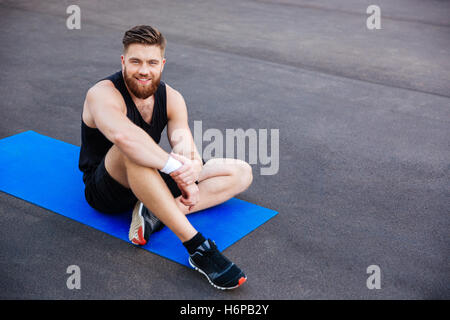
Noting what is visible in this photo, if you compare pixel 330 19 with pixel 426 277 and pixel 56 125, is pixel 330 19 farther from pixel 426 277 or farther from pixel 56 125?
pixel 426 277

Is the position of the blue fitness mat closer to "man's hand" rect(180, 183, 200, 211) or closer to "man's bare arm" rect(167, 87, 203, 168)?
"man's hand" rect(180, 183, 200, 211)

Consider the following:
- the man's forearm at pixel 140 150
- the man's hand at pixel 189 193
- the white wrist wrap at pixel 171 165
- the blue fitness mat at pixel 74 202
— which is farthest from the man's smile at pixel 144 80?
the blue fitness mat at pixel 74 202

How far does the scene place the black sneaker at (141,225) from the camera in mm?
2184

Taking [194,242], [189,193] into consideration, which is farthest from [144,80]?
[194,242]

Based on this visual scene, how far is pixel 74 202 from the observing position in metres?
2.55

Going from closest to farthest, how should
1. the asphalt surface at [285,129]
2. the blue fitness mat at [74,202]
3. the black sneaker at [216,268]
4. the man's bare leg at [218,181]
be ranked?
the black sneaker at [216,268], the asphalt surface at [285,129], the blue fitness mat at [74,202], the man's bare leg at [218,181]

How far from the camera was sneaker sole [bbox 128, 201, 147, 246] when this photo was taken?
218 cm

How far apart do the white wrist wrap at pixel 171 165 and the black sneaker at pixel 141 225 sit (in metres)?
0.29

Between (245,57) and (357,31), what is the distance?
2.35m

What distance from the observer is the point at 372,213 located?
2635 millimetres

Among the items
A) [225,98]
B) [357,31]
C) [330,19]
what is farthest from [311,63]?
[330,19]

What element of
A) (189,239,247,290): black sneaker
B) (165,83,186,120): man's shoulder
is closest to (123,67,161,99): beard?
(165,83,186,120): man's shoulder

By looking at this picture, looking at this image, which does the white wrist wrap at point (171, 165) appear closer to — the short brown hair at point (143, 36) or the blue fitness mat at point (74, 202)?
the blue fitness mat at point (74, 202)

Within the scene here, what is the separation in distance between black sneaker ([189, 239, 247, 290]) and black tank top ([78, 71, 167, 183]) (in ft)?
2.15
